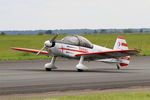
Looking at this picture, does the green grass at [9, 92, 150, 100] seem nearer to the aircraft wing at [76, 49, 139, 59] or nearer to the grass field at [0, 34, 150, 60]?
the aircraft wing at [76, 49, 139, 59]

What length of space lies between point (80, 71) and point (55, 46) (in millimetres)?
1967

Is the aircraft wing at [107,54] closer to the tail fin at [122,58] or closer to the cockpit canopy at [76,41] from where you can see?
the cockpit canopy at [76,41]

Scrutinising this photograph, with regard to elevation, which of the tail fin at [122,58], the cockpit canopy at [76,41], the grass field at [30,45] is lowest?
the grass field at [30,45]

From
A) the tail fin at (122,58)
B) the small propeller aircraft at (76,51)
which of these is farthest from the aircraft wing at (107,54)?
the tail fin at (122,58)

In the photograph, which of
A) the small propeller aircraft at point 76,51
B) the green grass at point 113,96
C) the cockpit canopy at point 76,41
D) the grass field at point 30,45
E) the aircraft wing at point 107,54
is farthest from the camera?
Answer: the grass field at point 30,45

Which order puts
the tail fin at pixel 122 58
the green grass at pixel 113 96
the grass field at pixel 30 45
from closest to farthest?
the green grass at pixel 113 96 < the tail fin at pixel 122 58 < the grass field at pixel 30 45

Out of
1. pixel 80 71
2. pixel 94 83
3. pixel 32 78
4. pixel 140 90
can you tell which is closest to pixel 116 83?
pixel 94 83

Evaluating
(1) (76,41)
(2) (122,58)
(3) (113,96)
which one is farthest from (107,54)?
(3) (113,96)

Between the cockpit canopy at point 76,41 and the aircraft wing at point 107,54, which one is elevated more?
the cockpit canopy at point 76,41

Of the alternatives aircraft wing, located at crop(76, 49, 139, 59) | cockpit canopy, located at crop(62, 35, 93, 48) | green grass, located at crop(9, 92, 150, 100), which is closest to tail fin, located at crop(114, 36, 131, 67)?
aircraft wing, located at crop(76, 49, 139, 59)

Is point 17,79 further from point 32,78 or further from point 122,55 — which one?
point 122,55

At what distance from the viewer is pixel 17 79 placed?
22.7 metres

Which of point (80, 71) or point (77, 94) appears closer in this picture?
point (77, 94)

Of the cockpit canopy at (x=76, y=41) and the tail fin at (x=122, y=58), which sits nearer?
the cockpit canopy at (x=76, y=41)
